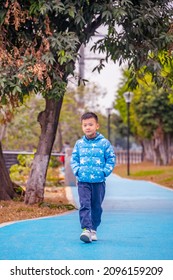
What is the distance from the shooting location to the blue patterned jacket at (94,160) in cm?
969

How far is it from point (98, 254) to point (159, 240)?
157 cm

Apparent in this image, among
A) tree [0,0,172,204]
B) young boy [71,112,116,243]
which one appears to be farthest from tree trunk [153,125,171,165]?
young boy [71,112,116,243]

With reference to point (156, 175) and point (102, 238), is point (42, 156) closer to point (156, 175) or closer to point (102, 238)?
point (102, 238)

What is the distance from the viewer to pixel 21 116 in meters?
38.0

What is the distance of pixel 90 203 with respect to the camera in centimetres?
983

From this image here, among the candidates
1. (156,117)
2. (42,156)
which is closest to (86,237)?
(42,156)

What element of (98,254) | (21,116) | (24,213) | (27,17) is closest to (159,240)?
(98,254)

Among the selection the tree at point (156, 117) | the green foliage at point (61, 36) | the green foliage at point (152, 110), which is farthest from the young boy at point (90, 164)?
the green foliage at point (152, 110)

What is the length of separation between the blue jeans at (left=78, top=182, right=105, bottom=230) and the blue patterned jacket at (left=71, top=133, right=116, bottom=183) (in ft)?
0.41

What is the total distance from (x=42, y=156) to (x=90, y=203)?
5.26m

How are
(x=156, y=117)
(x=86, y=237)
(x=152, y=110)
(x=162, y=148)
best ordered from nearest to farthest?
(x=86, y=237)
(x=152, y=110)
(x=156, y=117)
(x=162, y=148)

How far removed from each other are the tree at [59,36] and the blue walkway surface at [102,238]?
7.52 ft

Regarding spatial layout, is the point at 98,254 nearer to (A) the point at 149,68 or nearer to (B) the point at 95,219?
(B) the point at 95,219
